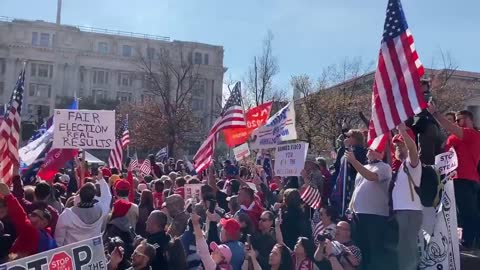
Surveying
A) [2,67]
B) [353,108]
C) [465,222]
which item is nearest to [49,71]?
[2,67]

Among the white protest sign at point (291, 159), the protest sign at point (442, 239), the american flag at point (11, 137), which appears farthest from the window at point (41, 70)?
the protest sign at point (442, 239)

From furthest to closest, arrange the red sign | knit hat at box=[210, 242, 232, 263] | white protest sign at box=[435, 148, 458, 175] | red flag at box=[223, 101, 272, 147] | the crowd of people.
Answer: red flag at box=[223, 101, 272, 147]
white protest sign at box=[435, 148, 458, 175]
knit hat at box=[210, 242, 232, 263]
the crowd of people
the red sign

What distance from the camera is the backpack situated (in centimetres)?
684

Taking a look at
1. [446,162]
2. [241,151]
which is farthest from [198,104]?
[446,162]

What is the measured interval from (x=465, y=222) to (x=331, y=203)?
77.7 inches

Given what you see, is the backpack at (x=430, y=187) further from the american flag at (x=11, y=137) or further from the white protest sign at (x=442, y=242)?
the american flag at (x=11, y=137)

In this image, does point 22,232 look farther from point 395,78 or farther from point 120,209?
point 395,78

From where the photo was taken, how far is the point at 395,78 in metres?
6.93

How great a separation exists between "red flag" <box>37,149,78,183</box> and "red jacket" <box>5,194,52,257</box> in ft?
14.5

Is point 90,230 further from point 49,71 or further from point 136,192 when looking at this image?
point 49,71

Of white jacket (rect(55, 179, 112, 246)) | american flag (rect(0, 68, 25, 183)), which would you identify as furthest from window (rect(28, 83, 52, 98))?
white jacket (rect(55, 179, 112, 246))

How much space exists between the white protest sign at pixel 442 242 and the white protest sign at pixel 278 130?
6320mm

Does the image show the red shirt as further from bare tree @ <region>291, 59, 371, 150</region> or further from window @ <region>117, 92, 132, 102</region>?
window @ <region>117, 92, 132, 102</region>

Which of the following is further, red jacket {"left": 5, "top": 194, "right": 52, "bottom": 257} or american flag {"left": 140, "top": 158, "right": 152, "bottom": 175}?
american flag {"left": 140, "top": 158, "right": 152, "bottom": 175}
